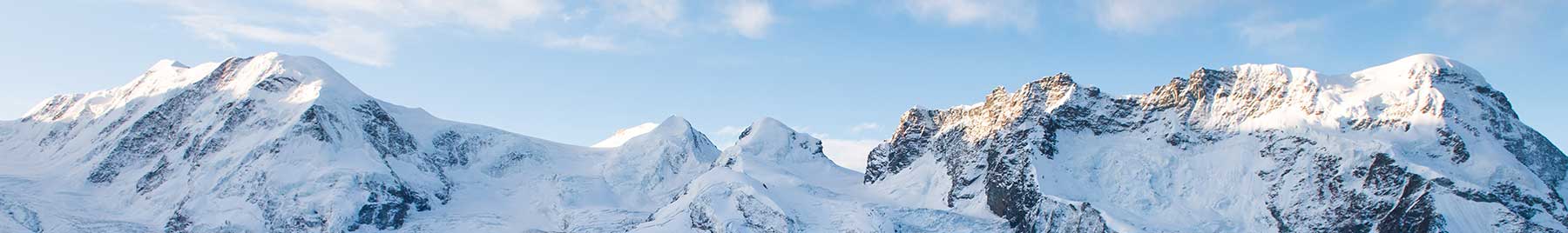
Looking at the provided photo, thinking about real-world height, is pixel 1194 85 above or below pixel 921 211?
above

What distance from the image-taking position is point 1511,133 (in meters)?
157

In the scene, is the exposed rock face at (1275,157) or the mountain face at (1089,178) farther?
the mountain face at (1089,178)

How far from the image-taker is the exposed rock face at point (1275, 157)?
14300 cm

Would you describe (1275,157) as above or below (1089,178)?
above

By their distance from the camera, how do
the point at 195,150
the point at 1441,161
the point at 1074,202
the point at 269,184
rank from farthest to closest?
the point at 195,150, the point at 269,184, the point at 1074,202, the point at 1441,161

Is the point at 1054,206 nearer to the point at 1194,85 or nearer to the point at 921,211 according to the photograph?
the point at 921,211

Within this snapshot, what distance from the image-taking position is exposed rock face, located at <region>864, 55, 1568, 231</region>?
14300 centimetres

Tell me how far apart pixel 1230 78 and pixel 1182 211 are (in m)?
32.7

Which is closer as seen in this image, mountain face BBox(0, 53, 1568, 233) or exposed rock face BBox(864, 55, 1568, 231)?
exposed rock face BBox(864, 55, 1568, 231)

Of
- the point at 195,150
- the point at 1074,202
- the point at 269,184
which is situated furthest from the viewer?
the point at 195,150

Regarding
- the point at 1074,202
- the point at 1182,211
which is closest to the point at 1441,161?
the point at 1182,211

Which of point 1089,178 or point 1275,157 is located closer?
point 1275,157

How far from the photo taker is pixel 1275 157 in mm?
163250

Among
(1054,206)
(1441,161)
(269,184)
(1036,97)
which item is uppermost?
(1036,97)
